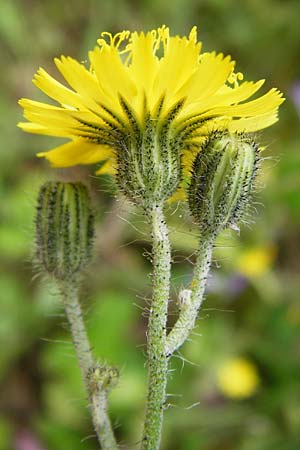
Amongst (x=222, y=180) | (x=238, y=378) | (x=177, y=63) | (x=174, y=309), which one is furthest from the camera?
(x=238, y=378)

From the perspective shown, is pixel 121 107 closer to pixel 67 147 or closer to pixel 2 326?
pixel 67 147

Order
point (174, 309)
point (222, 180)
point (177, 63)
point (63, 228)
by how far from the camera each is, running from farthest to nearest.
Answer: point (174, 309) → point (63, 228) → point (222, 180) → point (177, 63)

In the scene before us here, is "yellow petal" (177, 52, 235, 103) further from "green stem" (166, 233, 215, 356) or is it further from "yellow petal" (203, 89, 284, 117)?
"green stem" (166, 233, 215, 356)

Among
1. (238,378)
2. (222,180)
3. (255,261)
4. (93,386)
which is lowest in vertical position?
(238,378)

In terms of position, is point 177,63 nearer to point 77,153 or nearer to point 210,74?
point 210,74

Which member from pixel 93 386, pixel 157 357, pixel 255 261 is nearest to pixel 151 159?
pixel 157 357

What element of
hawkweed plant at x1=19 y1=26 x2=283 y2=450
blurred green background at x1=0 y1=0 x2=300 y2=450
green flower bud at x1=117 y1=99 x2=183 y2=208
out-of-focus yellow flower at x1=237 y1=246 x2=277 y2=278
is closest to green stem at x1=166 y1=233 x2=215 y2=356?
hawkweed plant at x1=19 y1=26 x2=283 y2=450

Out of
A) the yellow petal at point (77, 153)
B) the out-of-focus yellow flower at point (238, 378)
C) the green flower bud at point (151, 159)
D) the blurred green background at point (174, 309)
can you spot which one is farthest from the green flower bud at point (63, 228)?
the out-of-focus yellow flower at point (238, 378)
